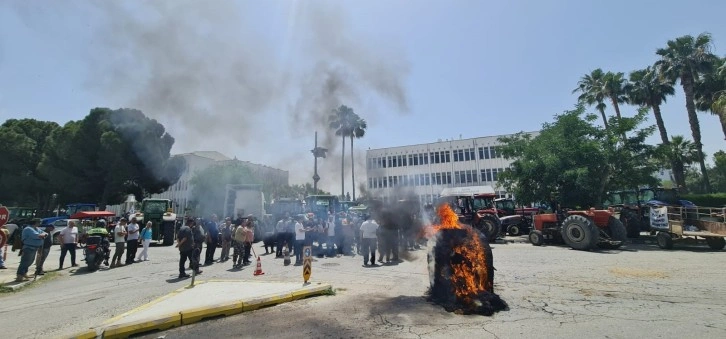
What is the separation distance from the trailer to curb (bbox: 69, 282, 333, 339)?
14.6 m

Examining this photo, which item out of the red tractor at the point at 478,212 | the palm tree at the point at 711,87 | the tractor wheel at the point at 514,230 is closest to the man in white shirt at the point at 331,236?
→ the red tractor at the point at 478,212

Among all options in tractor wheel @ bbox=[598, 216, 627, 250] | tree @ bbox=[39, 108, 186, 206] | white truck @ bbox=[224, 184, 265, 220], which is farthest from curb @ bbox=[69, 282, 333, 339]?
tree @ bbox=[39, 108, 186, 206]

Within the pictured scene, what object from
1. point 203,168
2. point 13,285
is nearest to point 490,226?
point 13,285

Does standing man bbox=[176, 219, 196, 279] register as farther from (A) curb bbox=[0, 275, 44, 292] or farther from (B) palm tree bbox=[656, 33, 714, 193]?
(B) palm tree bbox=[656, 33, 714, 193]

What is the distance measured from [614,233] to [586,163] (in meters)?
4.28

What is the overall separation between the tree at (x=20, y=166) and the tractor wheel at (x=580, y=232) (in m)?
43.1

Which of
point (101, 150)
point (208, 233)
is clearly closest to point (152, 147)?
point (101, 150)

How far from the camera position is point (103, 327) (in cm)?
524

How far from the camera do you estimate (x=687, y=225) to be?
13969 mm

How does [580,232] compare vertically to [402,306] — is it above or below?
above

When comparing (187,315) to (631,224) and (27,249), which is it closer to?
(27,249)

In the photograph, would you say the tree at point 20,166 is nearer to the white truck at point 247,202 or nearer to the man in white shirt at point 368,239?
the white truck at point 247,202

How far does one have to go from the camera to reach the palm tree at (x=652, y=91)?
28.2 m

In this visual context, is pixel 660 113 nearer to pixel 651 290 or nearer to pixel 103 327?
pixel 651 290
